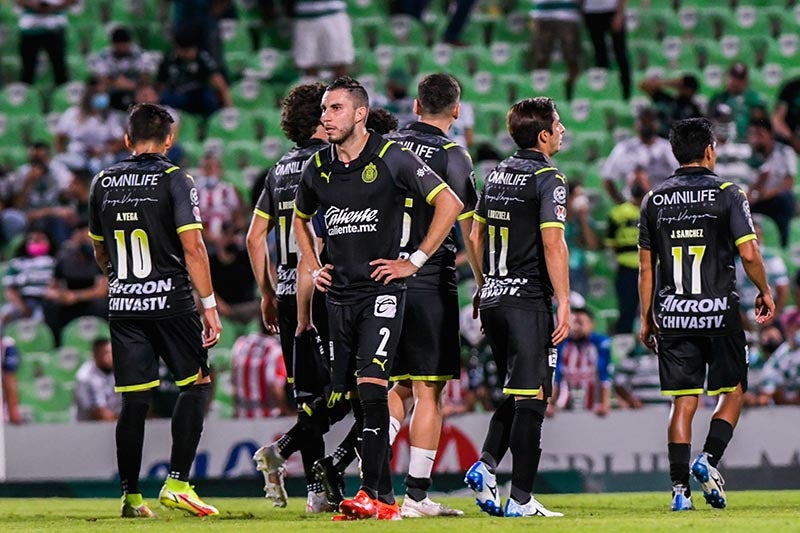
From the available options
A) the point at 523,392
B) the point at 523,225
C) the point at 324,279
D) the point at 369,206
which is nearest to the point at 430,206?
the point at 523,225

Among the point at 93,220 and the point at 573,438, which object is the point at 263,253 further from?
the point at 573,438

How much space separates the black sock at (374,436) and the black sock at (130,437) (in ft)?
6.07

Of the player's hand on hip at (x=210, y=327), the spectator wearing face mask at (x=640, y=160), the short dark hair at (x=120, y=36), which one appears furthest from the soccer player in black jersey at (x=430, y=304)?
the short dark hair at (x=120, y=36)

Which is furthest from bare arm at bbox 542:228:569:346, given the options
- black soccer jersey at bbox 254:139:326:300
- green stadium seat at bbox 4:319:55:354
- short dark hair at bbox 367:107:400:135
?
green stadium seat at bbox 4:319:55:354

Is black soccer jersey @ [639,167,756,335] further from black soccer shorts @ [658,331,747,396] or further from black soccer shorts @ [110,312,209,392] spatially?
black soccer shorts @ [110,312,209,392]

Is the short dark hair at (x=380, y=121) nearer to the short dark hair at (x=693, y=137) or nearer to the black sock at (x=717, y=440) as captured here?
the short dark hair at (x=693, y=137)

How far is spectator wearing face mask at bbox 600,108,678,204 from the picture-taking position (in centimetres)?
1622

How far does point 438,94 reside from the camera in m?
9.09

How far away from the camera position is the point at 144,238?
9227 millimetres

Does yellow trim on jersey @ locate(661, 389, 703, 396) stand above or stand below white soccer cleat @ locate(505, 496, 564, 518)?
above

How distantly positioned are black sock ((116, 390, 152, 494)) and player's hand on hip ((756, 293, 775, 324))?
12.2 ft

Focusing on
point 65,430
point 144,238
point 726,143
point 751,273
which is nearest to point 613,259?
point 726,143

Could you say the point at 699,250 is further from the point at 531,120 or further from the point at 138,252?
the point at 138,252

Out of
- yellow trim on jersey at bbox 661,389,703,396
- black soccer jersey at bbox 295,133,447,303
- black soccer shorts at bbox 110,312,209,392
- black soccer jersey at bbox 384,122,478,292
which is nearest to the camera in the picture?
black soccer jersey at bbox 295,133,447,303
